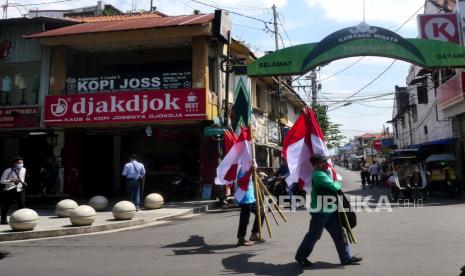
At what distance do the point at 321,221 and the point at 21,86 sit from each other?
1690 cm

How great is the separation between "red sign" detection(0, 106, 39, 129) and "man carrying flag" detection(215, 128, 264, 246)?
12.4m

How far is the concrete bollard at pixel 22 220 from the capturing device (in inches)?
418

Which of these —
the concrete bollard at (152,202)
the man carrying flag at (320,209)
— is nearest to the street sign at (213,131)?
the concrete bollard at (152,202)

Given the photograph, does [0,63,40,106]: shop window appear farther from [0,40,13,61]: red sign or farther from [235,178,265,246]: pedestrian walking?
[235,178,265,246]: pedestrian walking

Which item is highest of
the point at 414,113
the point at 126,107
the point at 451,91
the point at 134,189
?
the point at 414,113

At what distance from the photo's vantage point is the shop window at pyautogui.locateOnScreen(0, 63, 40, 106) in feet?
63.7

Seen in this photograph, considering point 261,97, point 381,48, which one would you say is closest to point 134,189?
point 381,48

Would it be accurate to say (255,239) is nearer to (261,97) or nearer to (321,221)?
(321,221)

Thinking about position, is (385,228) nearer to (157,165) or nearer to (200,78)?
(200,78)

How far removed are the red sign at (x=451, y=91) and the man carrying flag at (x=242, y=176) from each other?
1568 cm

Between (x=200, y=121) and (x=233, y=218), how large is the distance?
5.54 meters

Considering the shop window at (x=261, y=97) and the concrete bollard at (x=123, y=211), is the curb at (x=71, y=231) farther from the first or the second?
the shop window at (x=261, y=97)

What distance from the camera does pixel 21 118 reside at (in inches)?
730

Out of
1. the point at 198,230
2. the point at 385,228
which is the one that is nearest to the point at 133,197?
the point at 198,230
